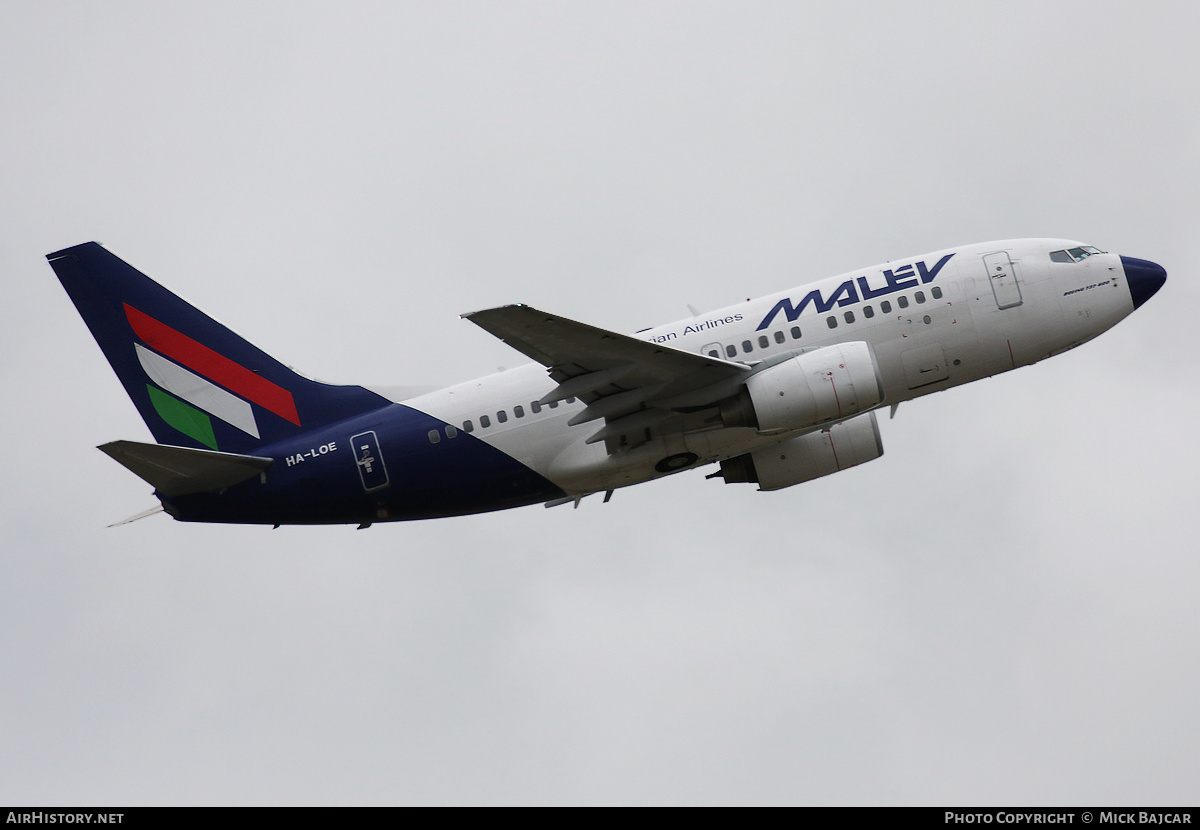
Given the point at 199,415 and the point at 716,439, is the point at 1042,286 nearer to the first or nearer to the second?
the point at 716,439

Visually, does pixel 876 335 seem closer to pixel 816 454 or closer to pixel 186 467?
pixel 816 454

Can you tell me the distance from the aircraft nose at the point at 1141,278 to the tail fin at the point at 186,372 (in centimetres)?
2316

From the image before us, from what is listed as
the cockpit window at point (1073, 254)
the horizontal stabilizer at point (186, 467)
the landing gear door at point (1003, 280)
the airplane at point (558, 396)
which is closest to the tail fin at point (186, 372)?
the airplane at point (558, 396)

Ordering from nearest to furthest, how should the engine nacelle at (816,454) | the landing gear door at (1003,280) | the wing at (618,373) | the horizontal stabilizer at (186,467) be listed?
the wing at (618,373)
the horizontal stabilizer at (186,467)
the landing gear door at (1003,280)
the engine nacelle at (816,454)

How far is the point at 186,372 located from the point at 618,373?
1389 cm

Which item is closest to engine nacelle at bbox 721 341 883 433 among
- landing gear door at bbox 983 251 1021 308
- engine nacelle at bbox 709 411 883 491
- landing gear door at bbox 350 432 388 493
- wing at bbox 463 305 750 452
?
wing at bbox 463 305 750 452

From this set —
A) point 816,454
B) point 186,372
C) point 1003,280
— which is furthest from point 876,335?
point 186,372

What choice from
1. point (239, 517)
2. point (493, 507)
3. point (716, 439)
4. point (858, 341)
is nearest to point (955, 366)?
point (858, 341)

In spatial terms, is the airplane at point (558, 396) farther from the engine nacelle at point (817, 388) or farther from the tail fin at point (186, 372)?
the engine nacelle at point (817, 388)

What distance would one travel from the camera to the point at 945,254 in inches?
1570

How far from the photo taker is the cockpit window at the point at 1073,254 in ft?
131

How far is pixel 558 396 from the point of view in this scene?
37.3 meters

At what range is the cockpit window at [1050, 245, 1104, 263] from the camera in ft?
131

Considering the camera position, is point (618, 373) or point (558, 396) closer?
point (618, 373)
